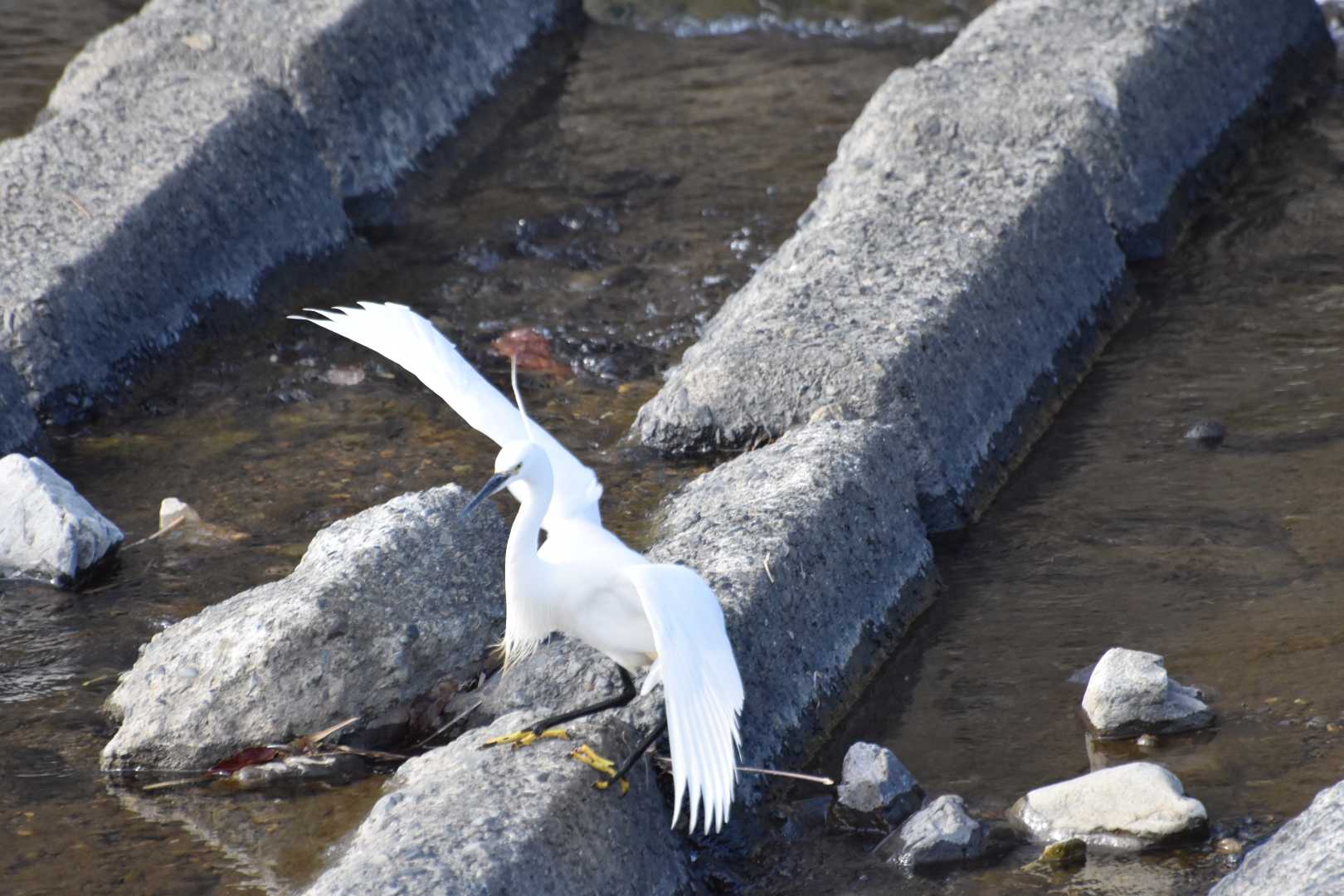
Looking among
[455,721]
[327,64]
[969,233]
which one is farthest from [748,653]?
[327,64]

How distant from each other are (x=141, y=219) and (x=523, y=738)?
10.2 ft

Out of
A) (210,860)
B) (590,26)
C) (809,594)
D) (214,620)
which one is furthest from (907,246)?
(590,26)

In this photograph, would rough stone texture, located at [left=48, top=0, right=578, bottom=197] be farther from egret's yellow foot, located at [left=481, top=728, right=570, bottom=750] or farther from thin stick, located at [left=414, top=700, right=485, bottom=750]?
egret's yellow foot, located at [left=481, top=728, right=570, bottom=750]

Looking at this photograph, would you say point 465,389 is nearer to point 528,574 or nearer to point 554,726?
point 528,574

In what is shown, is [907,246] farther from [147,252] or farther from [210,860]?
[210,860]

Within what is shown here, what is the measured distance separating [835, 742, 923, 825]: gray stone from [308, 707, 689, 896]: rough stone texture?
37 cm

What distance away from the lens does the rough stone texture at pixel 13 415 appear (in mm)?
4652

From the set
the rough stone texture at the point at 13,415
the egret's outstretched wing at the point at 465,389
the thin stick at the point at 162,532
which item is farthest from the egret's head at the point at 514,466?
the rough stone texture at the point at 13,415

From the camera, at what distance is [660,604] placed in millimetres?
2854

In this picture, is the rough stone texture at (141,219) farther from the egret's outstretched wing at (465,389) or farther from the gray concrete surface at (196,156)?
the egret's outstretched wing at (465,389)

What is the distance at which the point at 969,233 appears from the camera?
197 inches

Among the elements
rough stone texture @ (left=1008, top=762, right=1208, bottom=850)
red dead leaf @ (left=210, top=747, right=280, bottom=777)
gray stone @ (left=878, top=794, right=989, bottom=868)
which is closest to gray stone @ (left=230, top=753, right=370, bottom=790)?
red dead leaf @ (left=210, top=747, right=280, bottom=777)

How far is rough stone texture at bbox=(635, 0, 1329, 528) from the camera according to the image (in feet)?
14.8

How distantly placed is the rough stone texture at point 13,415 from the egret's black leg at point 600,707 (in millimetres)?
2175
